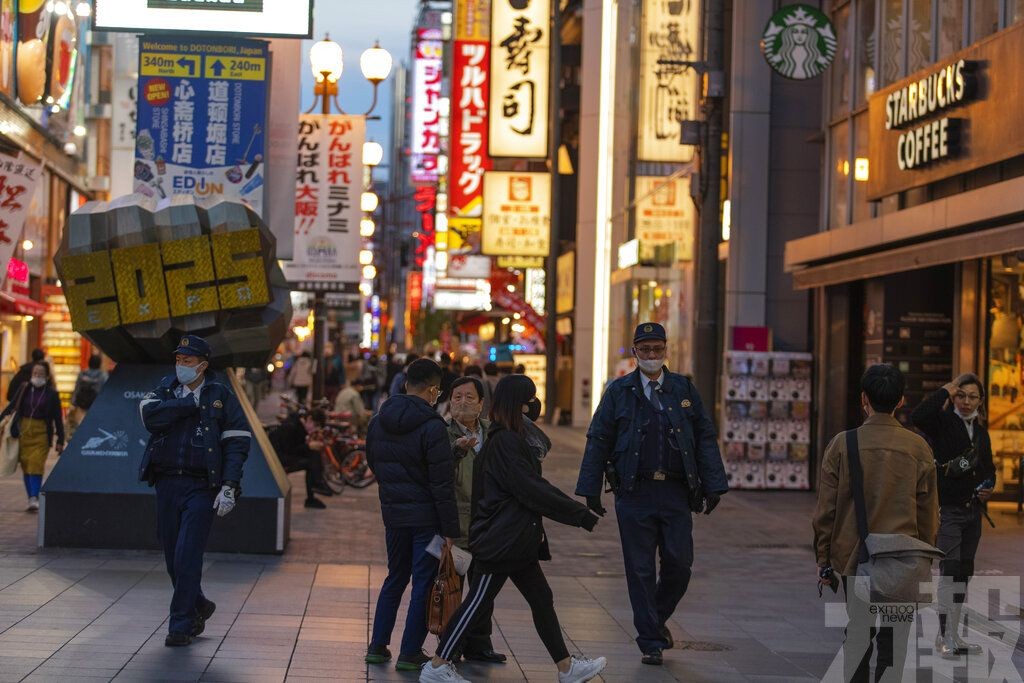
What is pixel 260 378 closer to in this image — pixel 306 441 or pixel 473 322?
pixel 306 441

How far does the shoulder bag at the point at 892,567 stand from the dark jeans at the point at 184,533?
3.91m

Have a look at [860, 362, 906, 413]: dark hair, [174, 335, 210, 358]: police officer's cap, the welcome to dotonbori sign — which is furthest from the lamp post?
[860, 362, 906, 413]: dark hair

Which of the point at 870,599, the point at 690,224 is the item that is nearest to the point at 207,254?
the point at 870,599

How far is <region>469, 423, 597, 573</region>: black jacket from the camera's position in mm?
7910

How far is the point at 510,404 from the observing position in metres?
8.00

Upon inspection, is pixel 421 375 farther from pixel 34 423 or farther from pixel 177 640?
pixel 34 423

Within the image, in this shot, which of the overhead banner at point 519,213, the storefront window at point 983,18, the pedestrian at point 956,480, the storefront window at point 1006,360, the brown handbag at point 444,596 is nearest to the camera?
the brown handbag at point 444,596

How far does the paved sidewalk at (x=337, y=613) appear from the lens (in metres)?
8.45

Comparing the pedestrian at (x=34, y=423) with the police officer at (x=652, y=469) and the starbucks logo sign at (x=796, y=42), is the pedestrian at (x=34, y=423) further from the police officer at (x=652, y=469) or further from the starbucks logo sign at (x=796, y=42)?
the starbucks logo sign at (x=796, y=42)

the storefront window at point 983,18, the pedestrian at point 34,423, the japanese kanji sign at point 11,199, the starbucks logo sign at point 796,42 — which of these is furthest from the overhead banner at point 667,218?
the japanese kanji sign at point 11,199

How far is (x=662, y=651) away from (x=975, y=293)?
31.2ft

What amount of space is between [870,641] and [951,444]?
9.90 feet

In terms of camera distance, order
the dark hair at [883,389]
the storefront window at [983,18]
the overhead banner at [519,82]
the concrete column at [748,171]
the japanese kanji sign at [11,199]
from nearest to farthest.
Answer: the dark hair at [883,389], the japanese kanji sign at [11,199], the storefront window at [983,18], the concrete column at [748,171], the overhead banner at [519,82]

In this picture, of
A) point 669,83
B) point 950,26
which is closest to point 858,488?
point 950,26
